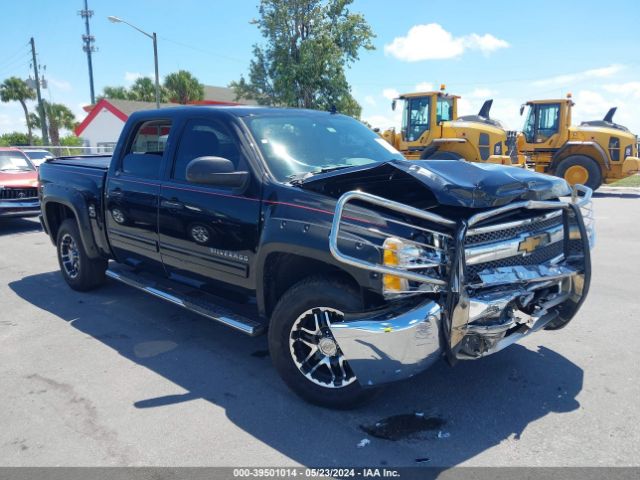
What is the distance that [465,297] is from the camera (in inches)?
110

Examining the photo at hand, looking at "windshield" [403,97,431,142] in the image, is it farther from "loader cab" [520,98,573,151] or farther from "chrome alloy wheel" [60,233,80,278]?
"chrome alloy wheel" [60,233,80,278]

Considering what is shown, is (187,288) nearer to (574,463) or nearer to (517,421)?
(517,421)

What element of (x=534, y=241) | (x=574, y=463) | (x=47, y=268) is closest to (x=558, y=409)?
(x=574, y=463)

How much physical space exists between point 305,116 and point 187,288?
190 cm

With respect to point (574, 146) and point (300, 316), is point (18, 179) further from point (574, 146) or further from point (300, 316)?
point (574, 146)

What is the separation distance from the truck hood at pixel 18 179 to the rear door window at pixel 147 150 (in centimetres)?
670

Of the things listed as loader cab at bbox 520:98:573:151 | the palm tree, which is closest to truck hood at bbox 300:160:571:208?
loader cab at bbox 520:98:573:151

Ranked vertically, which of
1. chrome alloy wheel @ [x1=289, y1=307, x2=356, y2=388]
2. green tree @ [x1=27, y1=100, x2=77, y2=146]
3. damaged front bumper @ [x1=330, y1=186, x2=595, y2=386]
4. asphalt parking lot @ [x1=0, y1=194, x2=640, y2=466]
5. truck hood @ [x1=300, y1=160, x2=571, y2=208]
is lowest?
asphalt parking lot @ [x1=0, y1=194, x2=640, y2=466]

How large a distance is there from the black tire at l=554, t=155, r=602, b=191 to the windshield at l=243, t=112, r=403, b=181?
13.0 metres

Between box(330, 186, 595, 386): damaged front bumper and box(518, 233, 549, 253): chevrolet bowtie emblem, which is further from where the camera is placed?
box(518, 233, 549, 253): chevrolet bowtie emblem

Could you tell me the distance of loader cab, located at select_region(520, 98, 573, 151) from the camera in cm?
1652

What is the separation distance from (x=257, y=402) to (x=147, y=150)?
274cm

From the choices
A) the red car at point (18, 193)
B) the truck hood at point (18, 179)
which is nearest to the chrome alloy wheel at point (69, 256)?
the red car at point (18, 193)

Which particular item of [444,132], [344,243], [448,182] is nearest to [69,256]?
[344,243]
